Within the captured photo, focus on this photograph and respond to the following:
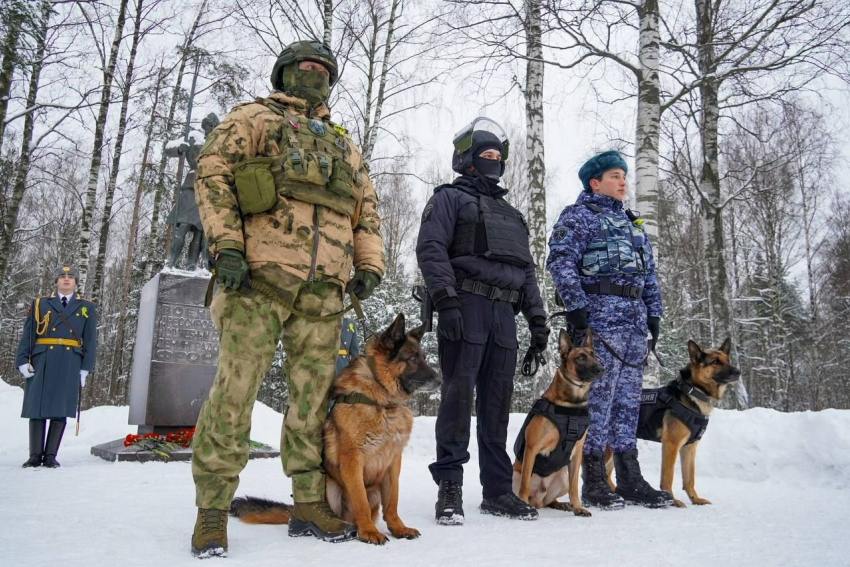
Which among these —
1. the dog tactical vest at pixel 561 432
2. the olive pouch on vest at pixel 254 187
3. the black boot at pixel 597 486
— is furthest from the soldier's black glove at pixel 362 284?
the black boot at pixel 597 486

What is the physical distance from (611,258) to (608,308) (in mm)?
387

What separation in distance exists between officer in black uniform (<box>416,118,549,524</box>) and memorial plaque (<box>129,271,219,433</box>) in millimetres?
4171

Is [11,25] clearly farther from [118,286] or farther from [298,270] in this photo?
[118,286]

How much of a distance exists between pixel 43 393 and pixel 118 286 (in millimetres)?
29571

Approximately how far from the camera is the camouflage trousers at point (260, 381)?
8.27ft

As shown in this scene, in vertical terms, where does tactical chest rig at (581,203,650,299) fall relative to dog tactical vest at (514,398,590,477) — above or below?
above

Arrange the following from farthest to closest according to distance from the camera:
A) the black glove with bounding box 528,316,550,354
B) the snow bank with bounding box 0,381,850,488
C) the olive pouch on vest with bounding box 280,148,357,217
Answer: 1. the snow bank with bounding box 0,381,850,488
2. the black glove with bounding box 528,316,550,354
3. the olive pouch on vest with bounding box 280,148,357,217

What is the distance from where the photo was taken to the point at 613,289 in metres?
4.22

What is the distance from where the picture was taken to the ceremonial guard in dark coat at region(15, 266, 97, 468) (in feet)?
18.6

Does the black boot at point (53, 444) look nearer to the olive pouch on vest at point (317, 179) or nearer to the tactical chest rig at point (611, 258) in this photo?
the olive pouch on vest at point (317, 179)

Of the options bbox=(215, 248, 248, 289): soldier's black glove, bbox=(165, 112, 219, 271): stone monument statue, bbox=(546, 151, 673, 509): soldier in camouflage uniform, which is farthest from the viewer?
bbox=(165, 112, 219, 271): stone monument statue

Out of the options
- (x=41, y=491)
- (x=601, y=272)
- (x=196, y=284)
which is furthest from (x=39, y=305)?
(x=601, y=272)

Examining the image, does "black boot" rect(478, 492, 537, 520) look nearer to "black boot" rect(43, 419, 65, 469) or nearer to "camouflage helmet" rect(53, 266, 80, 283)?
"black boot" rect(43, 419, 65, 469)

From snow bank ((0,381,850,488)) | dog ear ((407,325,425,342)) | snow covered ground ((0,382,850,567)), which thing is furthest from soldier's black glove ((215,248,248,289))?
snow bank ((0,381,850,488))
